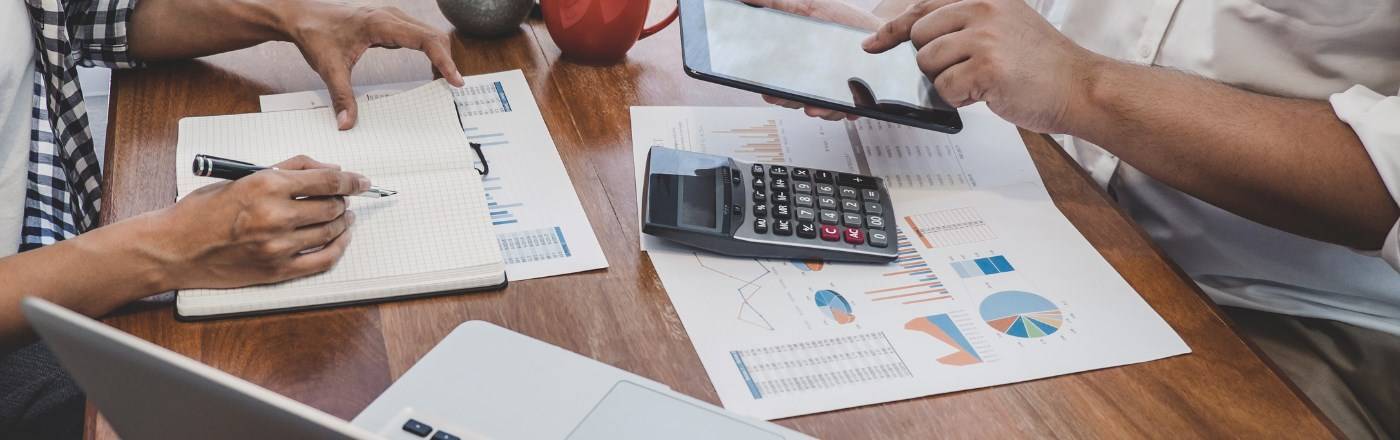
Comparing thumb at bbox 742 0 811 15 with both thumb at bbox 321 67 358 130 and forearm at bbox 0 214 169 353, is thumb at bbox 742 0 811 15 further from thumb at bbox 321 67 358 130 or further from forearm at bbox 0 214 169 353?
forearm at bbox 0 214 169 353

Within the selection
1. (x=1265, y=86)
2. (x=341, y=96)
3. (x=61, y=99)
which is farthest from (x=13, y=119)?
(x=1265, y=86)

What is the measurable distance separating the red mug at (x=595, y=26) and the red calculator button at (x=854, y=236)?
1.20ft

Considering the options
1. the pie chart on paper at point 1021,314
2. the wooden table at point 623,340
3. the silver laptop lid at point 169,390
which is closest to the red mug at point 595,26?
the wooden table at point 623,340

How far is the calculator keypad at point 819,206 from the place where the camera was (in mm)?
812

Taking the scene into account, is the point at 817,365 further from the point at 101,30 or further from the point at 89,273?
the point at 101,30

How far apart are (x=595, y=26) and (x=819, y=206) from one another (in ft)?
1.14

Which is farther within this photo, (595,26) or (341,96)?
(595,26)

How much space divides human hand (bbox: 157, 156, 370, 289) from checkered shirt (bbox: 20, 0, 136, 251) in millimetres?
331

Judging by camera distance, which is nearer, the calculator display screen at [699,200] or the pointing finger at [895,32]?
the calculator display screen at [699,200]

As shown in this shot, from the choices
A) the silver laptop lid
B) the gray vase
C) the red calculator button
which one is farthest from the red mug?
the silver laptop lid

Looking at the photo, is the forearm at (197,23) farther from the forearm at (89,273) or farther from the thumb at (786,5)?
the thumb at (786,5)

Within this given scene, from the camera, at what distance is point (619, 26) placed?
104 cm

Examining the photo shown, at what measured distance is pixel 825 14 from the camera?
1061 millimetres

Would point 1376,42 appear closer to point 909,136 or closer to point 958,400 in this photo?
point 909,136
